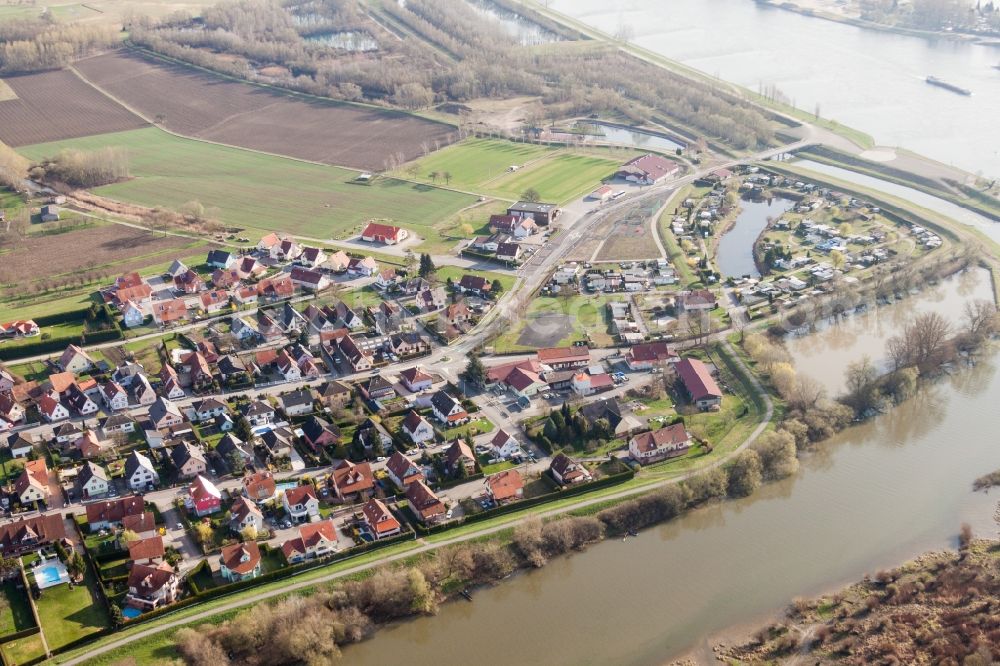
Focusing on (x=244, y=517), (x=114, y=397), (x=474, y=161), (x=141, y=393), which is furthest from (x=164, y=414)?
(x=474, y=161)

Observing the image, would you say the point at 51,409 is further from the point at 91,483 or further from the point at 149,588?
the point at 149,588

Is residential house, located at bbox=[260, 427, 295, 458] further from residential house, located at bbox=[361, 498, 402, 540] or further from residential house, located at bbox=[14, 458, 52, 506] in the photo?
residential house, located at bbox=[14, 458, 52, 506]

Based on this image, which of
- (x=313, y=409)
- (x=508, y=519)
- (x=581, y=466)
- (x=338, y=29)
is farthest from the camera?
(x=338, y=29)

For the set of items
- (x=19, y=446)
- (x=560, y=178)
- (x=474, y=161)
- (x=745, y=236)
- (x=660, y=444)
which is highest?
(x=474, y=161)

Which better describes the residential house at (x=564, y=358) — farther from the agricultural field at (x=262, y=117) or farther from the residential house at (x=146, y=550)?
the agricultural field at (x=262, y=117)

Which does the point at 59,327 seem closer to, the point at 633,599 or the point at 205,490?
the point at 205,490

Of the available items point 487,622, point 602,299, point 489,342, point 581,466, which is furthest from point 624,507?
point 602,299

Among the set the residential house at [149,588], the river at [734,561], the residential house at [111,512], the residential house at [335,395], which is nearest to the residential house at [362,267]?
the residential house at [335,395]
